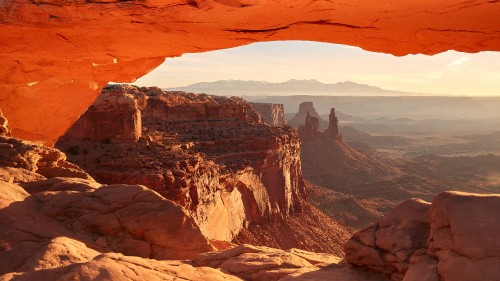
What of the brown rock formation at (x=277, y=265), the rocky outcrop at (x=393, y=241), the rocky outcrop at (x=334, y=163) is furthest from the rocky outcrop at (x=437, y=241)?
the rocky outcrop at (x=334, y=163)

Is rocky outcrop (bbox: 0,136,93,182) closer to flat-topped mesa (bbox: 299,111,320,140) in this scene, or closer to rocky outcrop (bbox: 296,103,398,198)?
rocky outcrop (bbox: 296,103,398,198)

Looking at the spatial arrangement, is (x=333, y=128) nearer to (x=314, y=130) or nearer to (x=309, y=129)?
(x=314, y=130)

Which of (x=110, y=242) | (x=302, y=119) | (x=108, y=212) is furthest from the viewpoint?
(x=302, y=119)

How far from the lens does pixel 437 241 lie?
619 centimetres

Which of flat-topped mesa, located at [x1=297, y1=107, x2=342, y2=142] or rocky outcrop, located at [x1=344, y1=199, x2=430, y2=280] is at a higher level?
rocky outcrop, located at [x1=344, y1=199, x2=430, y2=280]

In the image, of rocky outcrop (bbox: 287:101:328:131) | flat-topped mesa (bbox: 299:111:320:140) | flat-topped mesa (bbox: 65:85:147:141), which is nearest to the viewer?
flat-topped mesa (bbox: 65:85:147:141)

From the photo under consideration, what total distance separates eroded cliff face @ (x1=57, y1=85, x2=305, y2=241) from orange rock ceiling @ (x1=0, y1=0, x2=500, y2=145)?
1487 cm

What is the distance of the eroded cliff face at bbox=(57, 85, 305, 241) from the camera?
24752mm

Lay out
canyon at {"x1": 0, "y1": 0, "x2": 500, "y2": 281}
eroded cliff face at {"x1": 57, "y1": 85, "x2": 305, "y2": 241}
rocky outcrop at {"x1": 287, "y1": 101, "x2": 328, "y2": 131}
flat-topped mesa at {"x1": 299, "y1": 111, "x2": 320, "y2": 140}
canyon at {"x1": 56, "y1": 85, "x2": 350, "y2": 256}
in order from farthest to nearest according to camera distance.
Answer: rocky outcrop at {"x1": 287, "y1": 101, "x2": 328, "y2": 131}, flat-topped mesa at {"x1": 299, "y1": 111, "x2": 320, "y2": 140}, canyon at {"x1": 56, "y1": 85, "x2": 350, "y2": 256}, eroded cliff face at {"x1": 57, "y1": 85, "x2": 305, "y2": 241}, canyon at {"x1": 0, "y1": 0, "x2": 500, "y2": 281}

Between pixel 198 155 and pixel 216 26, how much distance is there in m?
22.3

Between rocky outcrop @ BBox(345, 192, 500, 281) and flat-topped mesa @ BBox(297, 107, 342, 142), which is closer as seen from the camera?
rocky outcrop @ BBox(345, 192, 500, 281)

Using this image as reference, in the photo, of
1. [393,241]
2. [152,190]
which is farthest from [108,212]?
[393,241]

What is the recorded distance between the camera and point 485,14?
6109 mm

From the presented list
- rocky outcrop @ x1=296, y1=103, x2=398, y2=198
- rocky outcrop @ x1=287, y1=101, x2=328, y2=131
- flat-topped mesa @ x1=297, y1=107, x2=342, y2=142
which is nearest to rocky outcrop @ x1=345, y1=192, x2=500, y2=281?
rocky outcrop @ x1=296, y1=103, x2=398, y2=198
